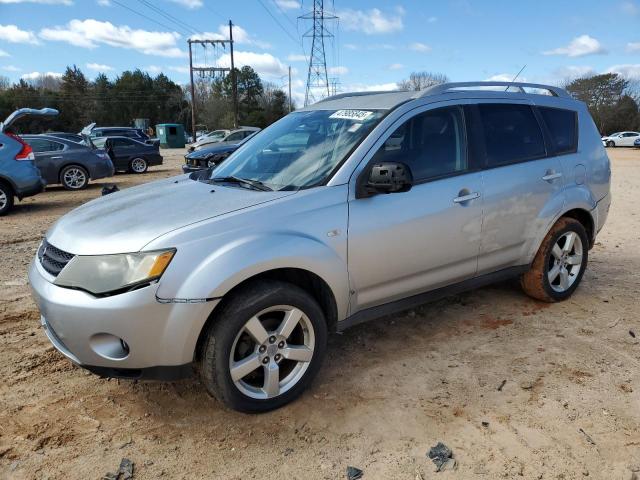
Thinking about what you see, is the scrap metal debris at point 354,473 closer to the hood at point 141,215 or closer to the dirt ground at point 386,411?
the dirt ground at point 386,411

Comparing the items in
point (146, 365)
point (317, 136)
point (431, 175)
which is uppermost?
point (317, 136)

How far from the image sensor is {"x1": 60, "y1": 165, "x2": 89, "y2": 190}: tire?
42.4 feet

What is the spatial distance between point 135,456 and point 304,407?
0.94 meters

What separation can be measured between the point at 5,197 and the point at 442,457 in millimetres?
9529

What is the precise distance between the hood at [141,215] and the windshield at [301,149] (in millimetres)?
239

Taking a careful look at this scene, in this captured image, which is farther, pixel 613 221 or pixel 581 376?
pixel 613 221

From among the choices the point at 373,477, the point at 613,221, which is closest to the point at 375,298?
the point at 373,477

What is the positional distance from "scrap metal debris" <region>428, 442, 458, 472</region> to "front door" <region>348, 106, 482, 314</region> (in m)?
0.93

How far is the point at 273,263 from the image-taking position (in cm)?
265

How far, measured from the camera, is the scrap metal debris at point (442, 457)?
2.45m

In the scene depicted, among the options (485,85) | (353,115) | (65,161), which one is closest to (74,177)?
(65,161)

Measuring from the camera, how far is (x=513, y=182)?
3816 mm

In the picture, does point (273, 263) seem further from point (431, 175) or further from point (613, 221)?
point (613, 221)

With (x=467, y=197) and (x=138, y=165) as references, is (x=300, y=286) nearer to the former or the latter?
(x=467, y=197)
